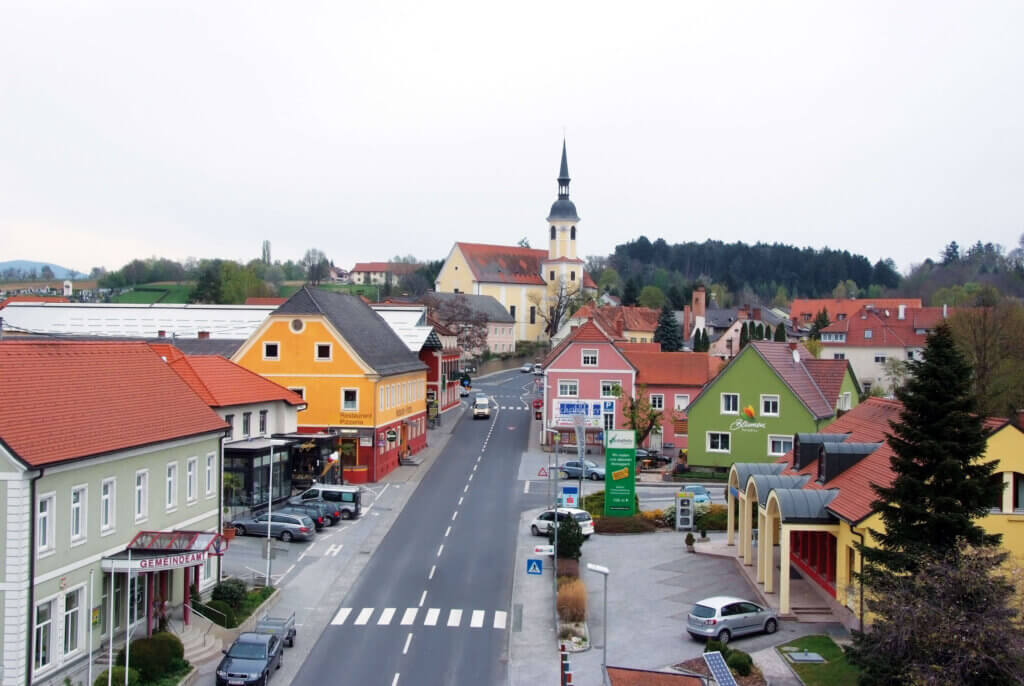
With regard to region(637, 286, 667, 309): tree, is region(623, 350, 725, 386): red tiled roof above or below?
below

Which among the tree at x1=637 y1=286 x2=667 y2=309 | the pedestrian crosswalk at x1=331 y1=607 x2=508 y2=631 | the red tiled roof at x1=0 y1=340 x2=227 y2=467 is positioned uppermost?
the tree at x1=637 y1=286 x2=667 y2=309

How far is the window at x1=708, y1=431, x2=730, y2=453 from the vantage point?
55.1m

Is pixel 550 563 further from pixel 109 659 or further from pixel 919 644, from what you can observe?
pixel 919 644

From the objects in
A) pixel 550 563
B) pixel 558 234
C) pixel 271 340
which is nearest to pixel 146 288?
pixel 558 234

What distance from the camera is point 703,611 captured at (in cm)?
2800

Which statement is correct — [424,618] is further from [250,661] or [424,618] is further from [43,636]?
[43,636]

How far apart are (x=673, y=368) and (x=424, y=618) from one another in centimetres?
3850

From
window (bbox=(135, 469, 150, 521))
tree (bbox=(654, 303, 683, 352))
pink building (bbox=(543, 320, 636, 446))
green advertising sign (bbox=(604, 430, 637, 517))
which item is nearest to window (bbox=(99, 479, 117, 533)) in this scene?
window (bbox=(135, 469, 150, 521))

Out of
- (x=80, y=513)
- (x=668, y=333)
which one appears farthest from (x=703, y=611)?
(x=668, y=333)

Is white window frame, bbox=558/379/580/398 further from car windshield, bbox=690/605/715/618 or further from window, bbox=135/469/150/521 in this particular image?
window, bbox=135/469/150/521

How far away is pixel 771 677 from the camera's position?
80.5 ft

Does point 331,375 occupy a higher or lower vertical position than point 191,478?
higher

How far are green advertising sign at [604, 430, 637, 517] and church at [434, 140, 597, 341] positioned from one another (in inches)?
3873

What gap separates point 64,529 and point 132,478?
3.38 metres
